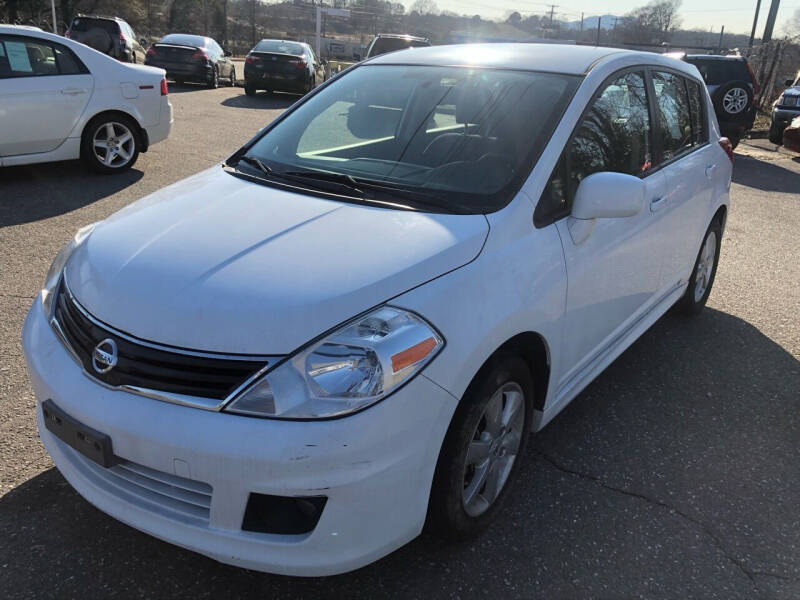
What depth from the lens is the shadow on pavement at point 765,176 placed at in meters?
9.96

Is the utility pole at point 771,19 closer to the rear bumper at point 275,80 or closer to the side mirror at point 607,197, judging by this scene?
the rear bumper at point 275,80

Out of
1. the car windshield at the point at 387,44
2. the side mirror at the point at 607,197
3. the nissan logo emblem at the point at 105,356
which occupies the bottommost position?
the nissan logo emblem at the point at 105,356

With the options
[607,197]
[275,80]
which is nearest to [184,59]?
[275,80]

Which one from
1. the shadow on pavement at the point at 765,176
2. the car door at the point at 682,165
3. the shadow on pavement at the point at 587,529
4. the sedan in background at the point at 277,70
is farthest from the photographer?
the sedan in background at the point at 277,70

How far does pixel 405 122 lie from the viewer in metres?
3.20

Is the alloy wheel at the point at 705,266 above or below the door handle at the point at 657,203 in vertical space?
below

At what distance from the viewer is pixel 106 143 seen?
7801mm

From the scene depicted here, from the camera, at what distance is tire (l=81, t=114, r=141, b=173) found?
7.60 m

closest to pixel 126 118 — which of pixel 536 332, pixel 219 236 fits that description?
pixel 219 236

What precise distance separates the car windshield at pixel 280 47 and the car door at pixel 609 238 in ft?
51.9

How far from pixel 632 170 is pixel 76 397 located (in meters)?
2.66

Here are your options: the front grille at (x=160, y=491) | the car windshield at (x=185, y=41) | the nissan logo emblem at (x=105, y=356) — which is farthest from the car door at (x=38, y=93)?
the car windshield at (x=185, y=41)

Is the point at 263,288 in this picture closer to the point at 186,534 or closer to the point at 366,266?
the point at 366,266

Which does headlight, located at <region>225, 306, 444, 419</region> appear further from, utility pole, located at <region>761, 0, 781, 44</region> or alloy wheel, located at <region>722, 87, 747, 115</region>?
utility pole, located at <region>761, 0, 781, 44</region>
